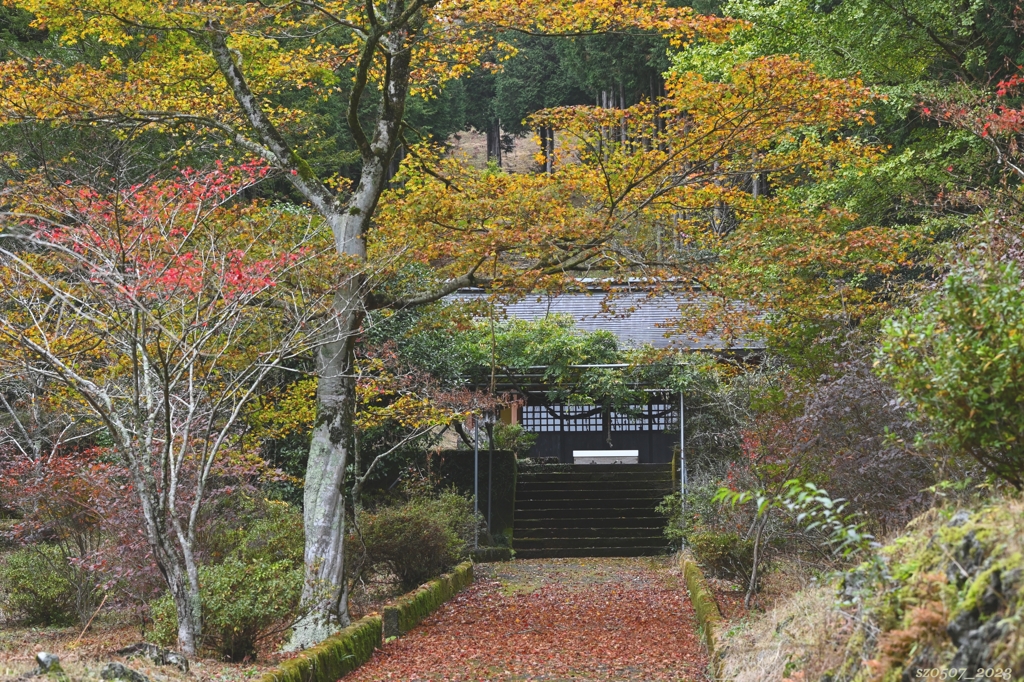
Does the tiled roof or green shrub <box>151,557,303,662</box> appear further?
the tiled roof

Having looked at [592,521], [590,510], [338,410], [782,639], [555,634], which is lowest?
[592,521]

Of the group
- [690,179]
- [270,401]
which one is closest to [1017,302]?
[690,179]

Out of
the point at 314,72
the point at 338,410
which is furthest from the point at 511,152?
the point at 338,410

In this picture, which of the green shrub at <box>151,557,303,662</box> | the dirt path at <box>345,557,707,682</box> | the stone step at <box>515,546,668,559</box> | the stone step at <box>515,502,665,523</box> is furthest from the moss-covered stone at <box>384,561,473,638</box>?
the stone step at <box>515,502,665,523</box>

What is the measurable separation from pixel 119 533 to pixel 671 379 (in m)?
10.2

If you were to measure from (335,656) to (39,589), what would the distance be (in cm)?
412

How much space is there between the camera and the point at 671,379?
53.0ft

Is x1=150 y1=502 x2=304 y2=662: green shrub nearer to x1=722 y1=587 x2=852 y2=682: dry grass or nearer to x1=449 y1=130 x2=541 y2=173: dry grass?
x1=722 y1=587 x2=852 y2=682: dry grass

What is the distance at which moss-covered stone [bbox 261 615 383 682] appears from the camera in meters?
6.01

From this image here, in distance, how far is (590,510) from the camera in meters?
18.3

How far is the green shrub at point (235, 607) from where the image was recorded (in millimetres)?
6523

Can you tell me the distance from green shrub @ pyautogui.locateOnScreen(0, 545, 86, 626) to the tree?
1620 mm

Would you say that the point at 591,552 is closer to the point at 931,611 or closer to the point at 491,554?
the point at 491,554

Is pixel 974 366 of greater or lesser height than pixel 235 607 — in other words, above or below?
above
